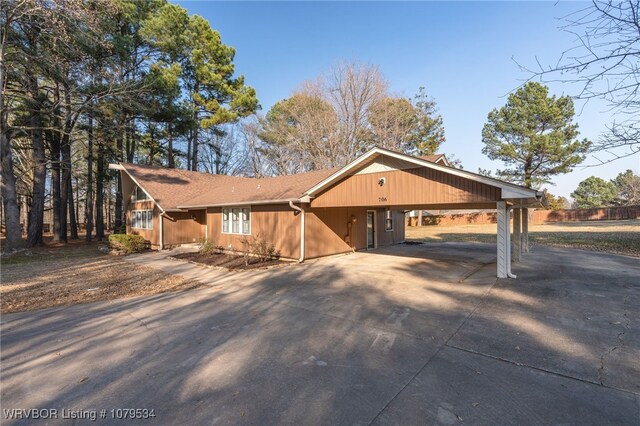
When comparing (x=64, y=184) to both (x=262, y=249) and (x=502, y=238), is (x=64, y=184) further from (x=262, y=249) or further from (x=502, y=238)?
(x=502, y=238)

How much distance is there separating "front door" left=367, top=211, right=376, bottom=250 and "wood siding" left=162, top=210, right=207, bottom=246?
9466 mm

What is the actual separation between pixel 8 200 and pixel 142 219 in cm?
565

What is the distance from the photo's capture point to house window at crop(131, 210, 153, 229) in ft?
55.5

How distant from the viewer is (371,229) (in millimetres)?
14938

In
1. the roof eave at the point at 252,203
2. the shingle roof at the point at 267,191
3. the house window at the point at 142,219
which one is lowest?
the house window at the point at 142,219

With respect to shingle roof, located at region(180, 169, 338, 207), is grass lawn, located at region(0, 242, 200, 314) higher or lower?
lower

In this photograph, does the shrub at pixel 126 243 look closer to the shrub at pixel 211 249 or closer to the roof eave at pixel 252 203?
the roof eave at pixel 252 203

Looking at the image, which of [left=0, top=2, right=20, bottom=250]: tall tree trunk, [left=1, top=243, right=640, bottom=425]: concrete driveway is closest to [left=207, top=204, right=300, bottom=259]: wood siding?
[left=1, top=243, right=640, bottom=425]: concrete driveway

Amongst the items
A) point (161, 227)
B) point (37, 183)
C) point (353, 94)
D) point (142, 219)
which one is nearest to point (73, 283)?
point (161, 227)

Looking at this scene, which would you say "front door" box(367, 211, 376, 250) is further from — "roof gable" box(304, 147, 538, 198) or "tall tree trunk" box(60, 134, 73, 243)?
"tall tree trunk" box(60, 134, 73, 243)

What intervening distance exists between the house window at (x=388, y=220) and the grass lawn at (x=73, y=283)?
417 inches

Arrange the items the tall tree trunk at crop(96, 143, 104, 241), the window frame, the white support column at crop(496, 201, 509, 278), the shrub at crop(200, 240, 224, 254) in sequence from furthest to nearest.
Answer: the tall tree trunk at crop(96, 143, 104, 241) → the window frame → the shrub at crop(200, 240, 224, 254) → the white support column at crop(496, 201, 509, 278)

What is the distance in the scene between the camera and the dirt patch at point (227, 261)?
34.4 feet

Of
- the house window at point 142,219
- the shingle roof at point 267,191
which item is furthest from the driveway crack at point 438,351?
the house window at point 142,219
